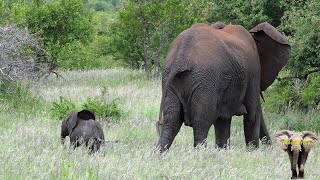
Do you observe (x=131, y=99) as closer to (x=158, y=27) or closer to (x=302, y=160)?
(x=158, y=27)

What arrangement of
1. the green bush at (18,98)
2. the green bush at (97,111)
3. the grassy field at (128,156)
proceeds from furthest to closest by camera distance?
1. the green bush at (18,98)
2. the green bush at (97,111)
3. the grassy field at (128,156)

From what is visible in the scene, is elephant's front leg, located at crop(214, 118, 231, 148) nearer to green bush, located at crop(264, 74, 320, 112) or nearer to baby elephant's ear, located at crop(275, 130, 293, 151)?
baby elephant's ear, located at crop(275, 130, 293, 151)

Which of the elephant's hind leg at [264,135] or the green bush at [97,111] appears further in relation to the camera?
the green bush at [97,111]

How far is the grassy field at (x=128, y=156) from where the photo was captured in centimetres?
700

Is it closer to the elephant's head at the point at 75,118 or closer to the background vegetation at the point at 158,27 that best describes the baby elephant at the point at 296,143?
the elephant's head at the point at 75,118

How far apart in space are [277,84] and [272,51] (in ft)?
18.8

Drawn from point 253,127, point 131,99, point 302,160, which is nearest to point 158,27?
point 131,99

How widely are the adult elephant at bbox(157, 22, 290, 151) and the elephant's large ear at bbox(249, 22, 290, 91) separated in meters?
0.42

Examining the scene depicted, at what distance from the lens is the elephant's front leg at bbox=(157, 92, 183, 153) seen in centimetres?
988

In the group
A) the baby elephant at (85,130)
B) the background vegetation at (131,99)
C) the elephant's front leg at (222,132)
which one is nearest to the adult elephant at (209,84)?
the elephant's front leg at (222,132)

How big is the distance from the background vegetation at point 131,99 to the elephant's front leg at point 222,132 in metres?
0.82

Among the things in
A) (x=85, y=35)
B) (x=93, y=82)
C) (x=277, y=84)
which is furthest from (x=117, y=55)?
(x=277, y=84)

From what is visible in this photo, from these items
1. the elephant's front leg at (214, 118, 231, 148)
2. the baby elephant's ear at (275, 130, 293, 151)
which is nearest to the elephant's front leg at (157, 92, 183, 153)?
the elephant's front leg at (214, 118, 231, 148)

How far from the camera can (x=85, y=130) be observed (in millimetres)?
9734
